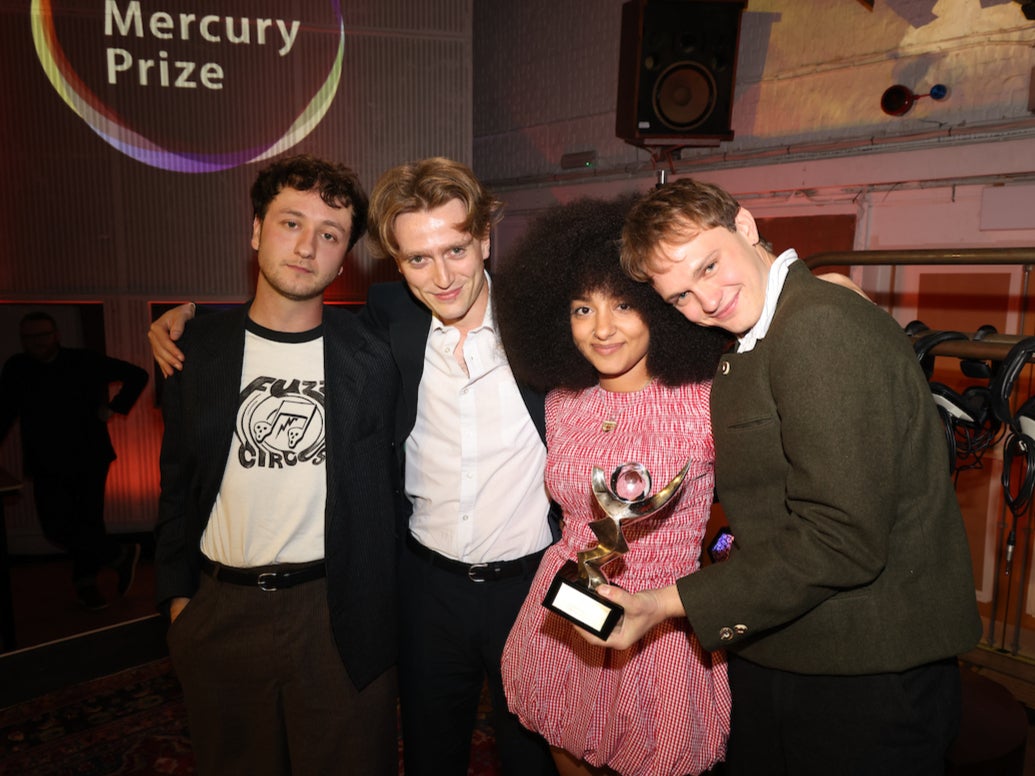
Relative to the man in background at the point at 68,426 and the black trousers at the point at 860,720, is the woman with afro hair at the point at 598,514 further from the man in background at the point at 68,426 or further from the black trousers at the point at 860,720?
the man in background at the point at 68,426

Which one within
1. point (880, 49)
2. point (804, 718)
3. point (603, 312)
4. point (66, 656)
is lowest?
point (66, 656)

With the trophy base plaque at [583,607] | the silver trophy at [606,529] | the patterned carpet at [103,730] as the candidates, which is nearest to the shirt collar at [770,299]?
the silver trophy at [606,529]

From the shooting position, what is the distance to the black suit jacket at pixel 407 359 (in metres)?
1.99

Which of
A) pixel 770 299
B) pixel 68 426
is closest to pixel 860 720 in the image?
pixel 770 299

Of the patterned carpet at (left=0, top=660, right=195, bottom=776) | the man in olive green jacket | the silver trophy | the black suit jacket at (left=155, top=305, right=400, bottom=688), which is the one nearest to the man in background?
the patterned carpet at (left=0, top=660, right=195, bottom=776)

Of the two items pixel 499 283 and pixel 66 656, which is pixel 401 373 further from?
pixel 66 656

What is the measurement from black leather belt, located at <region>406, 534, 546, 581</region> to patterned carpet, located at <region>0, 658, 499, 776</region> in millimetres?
1334

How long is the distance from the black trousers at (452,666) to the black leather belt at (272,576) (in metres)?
0.25

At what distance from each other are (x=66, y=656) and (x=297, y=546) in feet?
8.02

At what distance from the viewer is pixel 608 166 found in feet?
20.6

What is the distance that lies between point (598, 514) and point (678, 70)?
3546 millimetres

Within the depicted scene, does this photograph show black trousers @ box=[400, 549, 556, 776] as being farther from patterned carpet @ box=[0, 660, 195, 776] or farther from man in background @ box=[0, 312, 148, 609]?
man in background @ box=[0, 312, 148, 609]

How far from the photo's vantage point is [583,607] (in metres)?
1.30

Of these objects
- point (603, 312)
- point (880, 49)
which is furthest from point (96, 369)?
point (880, 49)
